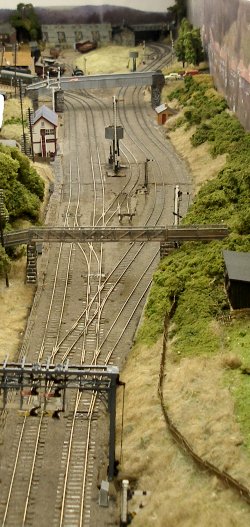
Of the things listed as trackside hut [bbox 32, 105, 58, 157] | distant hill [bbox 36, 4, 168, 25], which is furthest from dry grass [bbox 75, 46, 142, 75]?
trackside hut [bbox 32, 105, 58, 157]

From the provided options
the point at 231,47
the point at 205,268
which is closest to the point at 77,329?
the point at 205,268

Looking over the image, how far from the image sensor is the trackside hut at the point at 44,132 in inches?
2195

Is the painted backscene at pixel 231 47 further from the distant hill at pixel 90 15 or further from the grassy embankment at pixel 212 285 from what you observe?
the distant hill at pixel 90 15

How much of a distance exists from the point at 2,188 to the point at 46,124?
49.9 ft

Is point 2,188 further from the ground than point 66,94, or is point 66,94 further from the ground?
point 2,188

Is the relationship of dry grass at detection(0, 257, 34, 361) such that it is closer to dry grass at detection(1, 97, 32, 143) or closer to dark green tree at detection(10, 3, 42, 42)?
dry grass at detection(1, 97, 32, 143)

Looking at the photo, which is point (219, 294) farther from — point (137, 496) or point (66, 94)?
point (66, 94)

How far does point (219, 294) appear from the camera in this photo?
33688 millimetres

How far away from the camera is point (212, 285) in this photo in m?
34.5

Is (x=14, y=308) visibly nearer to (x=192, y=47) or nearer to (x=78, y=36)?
(x=192, y=47)

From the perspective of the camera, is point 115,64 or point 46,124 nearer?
point 46,124

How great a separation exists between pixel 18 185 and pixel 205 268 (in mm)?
15623

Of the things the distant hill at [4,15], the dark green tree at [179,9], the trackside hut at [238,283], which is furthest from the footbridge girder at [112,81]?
the trackside hut at [238,283]

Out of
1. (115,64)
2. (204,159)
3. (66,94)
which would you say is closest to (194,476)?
(204,159)
